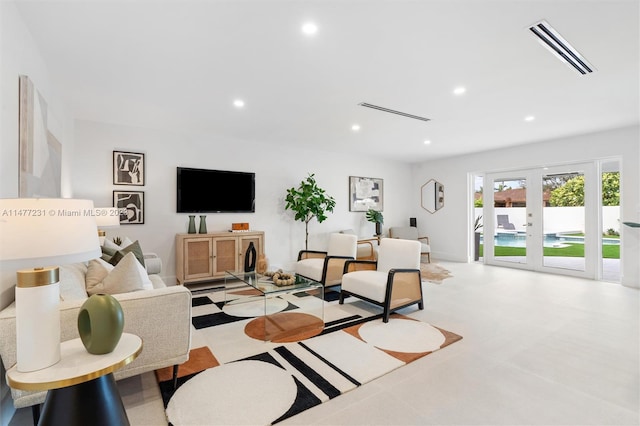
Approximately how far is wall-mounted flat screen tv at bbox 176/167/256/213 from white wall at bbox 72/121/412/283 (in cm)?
11

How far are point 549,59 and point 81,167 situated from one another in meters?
5.66

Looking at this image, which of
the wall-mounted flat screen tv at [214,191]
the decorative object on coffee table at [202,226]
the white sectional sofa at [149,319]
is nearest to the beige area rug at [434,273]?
the wall-mounted flat screen tv at [214,191]

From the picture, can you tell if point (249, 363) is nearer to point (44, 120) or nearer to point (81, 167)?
point (44, 120)

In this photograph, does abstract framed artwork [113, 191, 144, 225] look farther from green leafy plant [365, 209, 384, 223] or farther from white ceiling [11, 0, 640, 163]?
green leafy plant [365, 209, 384, 223]

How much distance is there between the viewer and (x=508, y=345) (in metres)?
2.73

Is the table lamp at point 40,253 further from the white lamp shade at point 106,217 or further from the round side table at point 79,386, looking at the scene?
the white lamp shade at point 106,217

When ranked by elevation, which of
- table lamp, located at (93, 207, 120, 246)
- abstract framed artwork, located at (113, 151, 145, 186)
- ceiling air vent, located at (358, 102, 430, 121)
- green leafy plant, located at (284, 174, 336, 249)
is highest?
ceiling air vent, located at (358, 102, 430, 121)

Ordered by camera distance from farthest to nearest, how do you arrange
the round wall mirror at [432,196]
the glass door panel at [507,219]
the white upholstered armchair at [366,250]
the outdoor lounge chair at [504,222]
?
the round wall mirror at [432,196]
the outdoor lounge chair at [504,222]
the white upholstered armchair at [366,250]
the glass door panel at [507,219]

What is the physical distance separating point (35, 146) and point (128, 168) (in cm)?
237

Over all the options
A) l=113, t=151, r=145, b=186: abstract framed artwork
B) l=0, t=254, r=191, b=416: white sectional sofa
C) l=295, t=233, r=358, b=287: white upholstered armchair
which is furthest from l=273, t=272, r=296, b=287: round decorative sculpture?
l=113, t=151, r=145, b=186: abstract framed artwork

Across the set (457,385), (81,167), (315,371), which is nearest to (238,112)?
(81,167)

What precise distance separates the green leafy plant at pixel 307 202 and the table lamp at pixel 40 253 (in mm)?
4553

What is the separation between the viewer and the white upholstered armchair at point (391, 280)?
3.38 m

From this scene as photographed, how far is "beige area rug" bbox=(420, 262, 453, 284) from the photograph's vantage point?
210 inches
